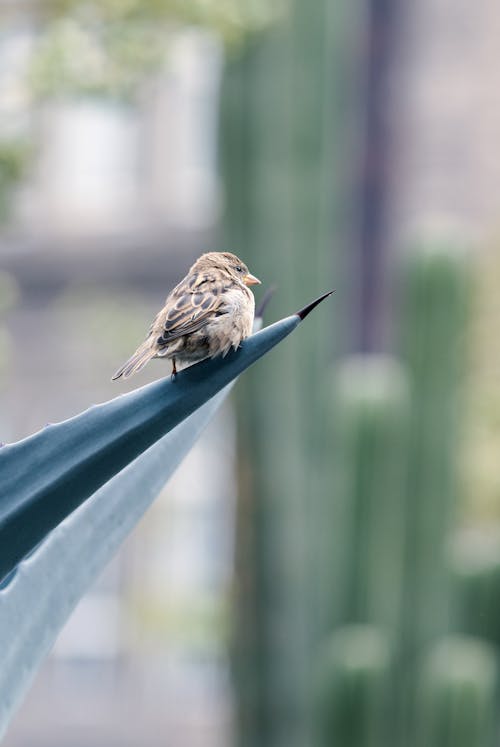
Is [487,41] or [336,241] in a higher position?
[487,41]

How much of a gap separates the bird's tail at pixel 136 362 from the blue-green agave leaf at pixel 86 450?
0.10m

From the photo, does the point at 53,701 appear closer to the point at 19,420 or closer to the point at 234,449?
the point at 19,420

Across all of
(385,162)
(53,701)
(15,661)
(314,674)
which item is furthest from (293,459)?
(385,162)

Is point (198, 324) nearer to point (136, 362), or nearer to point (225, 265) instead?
point (136, 362)

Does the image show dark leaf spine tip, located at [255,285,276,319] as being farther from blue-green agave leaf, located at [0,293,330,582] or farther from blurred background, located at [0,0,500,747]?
blurred background, located at [0,0,500,747]

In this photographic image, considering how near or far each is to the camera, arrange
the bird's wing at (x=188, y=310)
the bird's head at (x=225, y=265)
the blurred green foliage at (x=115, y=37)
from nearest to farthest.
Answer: the bird's wing at (x=188, y=310) → the bird's head at (x=225, y=265) → the blurred green foliage at (x=115, y=37)

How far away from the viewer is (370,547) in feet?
22.9

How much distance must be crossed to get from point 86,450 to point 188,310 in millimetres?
395

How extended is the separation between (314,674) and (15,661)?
16.9 feet

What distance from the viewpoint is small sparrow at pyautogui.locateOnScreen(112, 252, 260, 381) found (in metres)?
1.98

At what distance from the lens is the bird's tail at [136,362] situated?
74.1 inches

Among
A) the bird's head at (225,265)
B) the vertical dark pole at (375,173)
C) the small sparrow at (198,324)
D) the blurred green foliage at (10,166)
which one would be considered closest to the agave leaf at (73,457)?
the small sparrow at (198,324)

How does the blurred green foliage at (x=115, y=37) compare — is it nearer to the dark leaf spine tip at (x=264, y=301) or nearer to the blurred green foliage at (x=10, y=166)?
the blurred green foliage at (x=10, y=166)

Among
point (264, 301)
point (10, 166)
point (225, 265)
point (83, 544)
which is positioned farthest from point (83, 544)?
point (10, 166)
